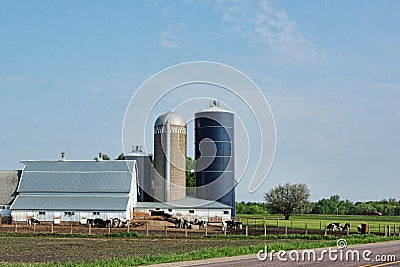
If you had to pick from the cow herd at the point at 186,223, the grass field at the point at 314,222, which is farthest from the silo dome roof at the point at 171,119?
the grass field at the point at 314,222

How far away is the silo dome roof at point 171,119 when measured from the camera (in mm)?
63244

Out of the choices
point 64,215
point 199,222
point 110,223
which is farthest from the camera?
point 64,215

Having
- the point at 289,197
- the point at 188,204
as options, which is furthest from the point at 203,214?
the point at 289,197

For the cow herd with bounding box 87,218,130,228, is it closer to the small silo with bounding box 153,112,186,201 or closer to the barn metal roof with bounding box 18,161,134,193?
the barn metal roof with bounding box 18,161,134,193

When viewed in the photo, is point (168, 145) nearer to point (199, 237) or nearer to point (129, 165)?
point (129, 165)

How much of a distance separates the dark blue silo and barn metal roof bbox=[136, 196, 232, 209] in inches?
27.0

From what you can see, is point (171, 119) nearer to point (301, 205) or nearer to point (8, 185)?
point (8, 185)

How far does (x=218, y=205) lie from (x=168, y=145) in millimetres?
7912

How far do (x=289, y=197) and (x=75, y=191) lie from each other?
42.9 metres

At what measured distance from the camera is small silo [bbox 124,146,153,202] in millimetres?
65188

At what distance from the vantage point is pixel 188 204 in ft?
199

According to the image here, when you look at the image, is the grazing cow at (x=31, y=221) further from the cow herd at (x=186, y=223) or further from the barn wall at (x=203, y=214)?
the barn wall at (x=203, y=214)

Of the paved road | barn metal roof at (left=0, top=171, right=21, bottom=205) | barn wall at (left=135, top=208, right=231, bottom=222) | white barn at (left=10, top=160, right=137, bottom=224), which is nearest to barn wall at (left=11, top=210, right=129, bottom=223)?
white barn at (left=10, top=160, right=137, bottom=224)

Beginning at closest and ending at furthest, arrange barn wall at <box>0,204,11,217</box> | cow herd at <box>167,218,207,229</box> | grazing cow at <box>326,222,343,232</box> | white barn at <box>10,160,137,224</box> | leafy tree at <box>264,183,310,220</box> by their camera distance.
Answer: grazing cow at <box>326,222,343,232</box> < cow herd at <box>167,218,207,229</box> < white barn at <box>10,160,137,224</box> < barn wall at <box>0,204,11,217</box> < leafy tree at <box>264,183,310,220</box>
